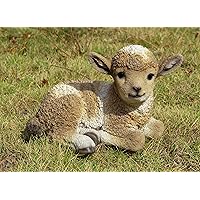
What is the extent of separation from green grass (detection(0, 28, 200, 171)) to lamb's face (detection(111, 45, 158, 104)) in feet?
1.27

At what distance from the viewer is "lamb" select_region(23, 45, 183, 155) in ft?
15.2

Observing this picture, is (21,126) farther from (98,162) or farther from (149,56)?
(149,56)

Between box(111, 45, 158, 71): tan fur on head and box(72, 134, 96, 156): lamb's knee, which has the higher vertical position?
box(111, 45, 158, 71): tan fur on head

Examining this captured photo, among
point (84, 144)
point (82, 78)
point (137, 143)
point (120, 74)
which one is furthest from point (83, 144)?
point (82, 78)

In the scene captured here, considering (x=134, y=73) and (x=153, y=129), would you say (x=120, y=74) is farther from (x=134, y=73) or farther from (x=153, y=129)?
(x=153, y=129)

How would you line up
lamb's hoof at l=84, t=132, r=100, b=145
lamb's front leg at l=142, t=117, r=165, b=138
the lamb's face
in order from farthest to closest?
lamb's front leg at l=142, t=117, r=165, b=138
lamb's hoof at l=84, t=132, r=100, b=145
the lamb's face

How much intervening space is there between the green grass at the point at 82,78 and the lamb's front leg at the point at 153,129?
0.16ft

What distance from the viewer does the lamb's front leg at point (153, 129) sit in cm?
487

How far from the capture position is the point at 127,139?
15.5 feet

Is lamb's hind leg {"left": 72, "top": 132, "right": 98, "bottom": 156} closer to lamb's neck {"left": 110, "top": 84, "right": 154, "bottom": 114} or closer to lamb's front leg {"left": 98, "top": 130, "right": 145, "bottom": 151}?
lamb's front leg {"left": 98, "top": 130, "right": 145, "bottom": 151}

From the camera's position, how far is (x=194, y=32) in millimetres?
7285

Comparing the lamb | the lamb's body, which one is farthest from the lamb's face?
the lamb's body

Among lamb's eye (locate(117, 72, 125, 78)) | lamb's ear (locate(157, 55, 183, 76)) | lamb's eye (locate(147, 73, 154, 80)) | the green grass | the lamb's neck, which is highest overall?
lamb's ear (locate(157, 55, 183, 76))

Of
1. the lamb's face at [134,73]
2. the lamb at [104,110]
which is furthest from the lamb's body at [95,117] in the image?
the lamb's face at [134,73]
